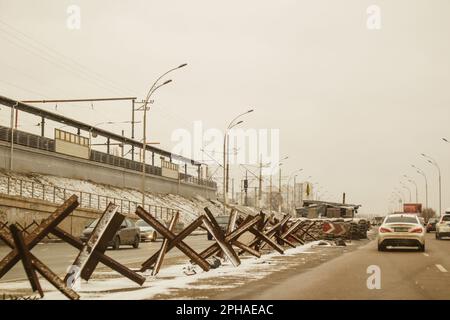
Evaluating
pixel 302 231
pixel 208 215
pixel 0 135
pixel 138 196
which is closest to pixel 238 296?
pixel 208 215

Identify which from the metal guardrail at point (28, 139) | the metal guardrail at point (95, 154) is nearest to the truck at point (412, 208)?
the metal guardrail at point (95, 154)

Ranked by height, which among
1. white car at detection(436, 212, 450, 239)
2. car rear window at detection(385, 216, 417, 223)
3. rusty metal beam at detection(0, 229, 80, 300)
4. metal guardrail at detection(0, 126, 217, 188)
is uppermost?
metal guardrail at detection(0, 126, 217, 188)

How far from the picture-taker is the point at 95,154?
2608 inches

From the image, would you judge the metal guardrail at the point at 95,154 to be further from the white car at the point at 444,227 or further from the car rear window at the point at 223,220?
the white car at the point at 444,227

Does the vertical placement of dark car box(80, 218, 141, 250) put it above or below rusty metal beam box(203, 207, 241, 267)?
below

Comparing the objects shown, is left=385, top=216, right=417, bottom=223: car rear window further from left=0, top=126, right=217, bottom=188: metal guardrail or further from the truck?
the truck

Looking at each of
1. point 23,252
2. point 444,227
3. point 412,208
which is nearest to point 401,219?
point 444,227

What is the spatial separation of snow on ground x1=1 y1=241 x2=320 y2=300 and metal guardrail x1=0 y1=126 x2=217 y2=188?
36024mm

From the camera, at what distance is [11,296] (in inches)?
402

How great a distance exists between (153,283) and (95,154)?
54610 millimetres

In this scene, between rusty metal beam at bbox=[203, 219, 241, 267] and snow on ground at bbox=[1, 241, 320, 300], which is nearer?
snow on ground at bbox=[1, 241, 320, 300]

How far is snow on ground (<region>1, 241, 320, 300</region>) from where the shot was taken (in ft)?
35.8

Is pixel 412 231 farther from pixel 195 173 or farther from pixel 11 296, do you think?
pixel 195 173

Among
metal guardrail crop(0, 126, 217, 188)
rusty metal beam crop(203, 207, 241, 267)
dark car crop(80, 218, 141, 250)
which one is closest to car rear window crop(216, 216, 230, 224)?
dark car crop(80, 218, 141, 250)
